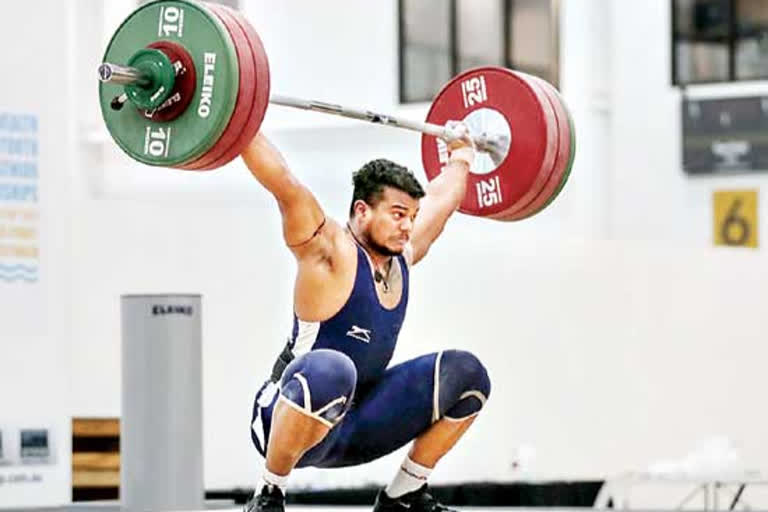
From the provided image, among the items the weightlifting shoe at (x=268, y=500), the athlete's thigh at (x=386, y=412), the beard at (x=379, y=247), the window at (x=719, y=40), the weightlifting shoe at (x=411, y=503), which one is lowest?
the weightlifting shoe at (x=411, y=503)

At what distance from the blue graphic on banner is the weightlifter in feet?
15.6

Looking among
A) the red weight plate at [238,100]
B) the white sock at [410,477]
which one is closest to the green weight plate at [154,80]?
the red weight plate at [238,100]

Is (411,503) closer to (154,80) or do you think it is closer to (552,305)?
(154,80)

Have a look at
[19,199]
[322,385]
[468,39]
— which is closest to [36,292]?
[19,199]

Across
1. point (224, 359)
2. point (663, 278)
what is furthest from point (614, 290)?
point (224, 359)

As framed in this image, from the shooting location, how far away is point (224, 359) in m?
13.6

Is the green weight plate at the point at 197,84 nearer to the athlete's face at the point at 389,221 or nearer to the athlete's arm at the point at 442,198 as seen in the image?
the athlete's face at the point at 389,221

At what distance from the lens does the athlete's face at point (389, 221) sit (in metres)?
4.59

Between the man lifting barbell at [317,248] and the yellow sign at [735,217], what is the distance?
9638 millimetres

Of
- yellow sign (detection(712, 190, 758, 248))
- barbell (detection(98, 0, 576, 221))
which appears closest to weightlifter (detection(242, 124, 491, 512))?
barbell (detection(98, 0, 576, 221))

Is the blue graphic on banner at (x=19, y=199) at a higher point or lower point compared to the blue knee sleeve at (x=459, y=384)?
higher

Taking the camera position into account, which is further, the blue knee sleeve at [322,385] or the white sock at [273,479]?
the white sock at [273,479]

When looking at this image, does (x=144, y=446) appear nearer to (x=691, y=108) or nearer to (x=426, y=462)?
(x=426, y=462)

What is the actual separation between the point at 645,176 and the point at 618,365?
2.13m
